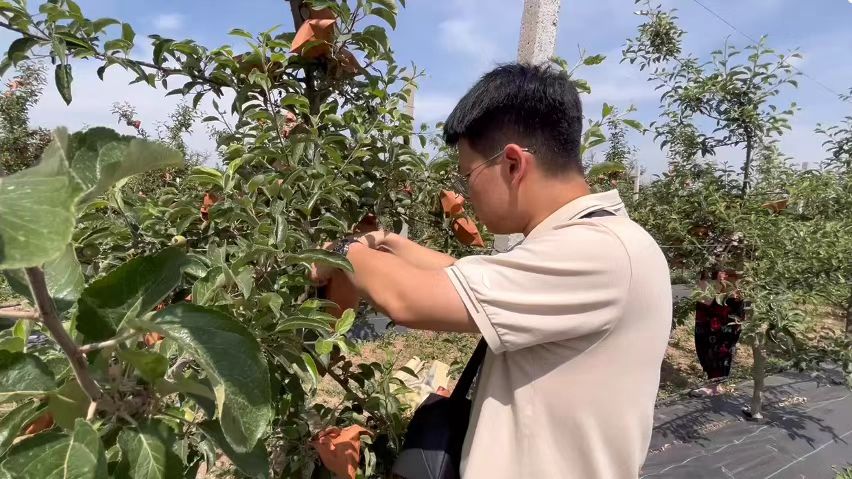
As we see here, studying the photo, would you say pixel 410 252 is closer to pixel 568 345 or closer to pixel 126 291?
pixel 568 345

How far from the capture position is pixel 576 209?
3.56 feet

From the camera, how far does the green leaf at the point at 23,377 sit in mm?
567

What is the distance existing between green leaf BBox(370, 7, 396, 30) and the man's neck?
59cm

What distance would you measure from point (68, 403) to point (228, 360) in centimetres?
22

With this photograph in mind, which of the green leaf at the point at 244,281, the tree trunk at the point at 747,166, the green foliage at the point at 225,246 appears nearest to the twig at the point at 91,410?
the green foliage at the point at 225,246

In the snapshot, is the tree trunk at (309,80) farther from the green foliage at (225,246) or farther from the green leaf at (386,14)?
the green leaf at (386,14)

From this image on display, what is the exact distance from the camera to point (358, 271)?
3.62ft

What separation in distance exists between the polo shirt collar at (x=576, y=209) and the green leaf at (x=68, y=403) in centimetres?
78

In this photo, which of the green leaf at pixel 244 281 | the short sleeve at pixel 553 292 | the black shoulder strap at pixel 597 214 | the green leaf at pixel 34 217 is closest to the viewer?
the green leaf at pixel 34 217

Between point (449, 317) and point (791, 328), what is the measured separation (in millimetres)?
3512

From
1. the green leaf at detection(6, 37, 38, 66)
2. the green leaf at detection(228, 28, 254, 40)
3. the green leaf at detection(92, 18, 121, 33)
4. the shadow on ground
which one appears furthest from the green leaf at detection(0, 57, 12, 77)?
the shadow on ground

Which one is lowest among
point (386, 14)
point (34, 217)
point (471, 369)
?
point (471, 369)

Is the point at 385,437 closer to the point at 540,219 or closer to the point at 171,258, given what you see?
the point at 540,219

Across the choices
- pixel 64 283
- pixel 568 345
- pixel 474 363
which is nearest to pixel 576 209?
pixel 568 345
